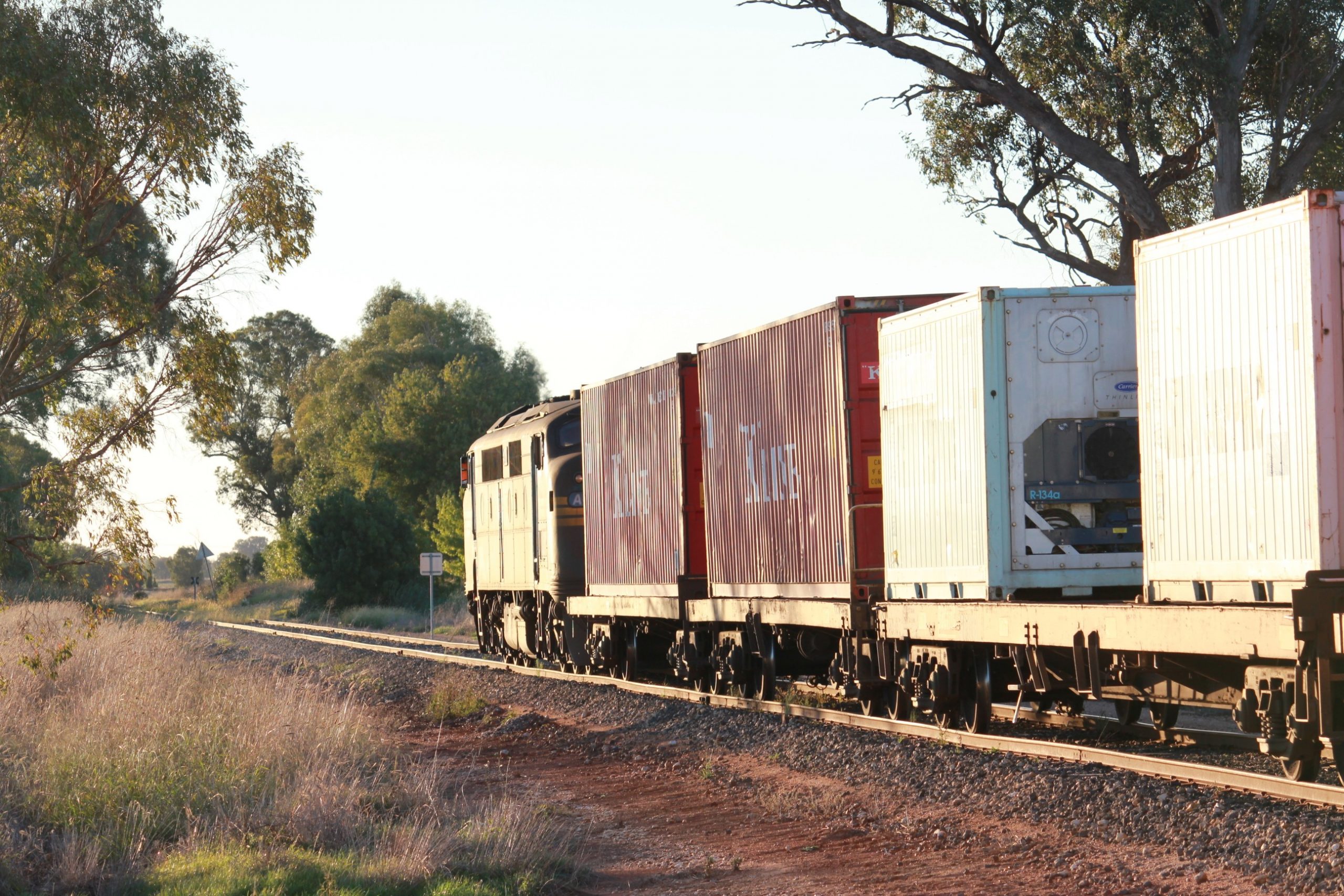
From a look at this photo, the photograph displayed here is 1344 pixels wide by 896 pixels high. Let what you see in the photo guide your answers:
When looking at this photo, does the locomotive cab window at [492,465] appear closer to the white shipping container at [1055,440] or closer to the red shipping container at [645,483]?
the red shipping container at [645,483]

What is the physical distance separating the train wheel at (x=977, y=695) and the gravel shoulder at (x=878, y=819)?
0.73 meters

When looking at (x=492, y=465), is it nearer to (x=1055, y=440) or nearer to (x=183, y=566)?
(x=1055, y=440)

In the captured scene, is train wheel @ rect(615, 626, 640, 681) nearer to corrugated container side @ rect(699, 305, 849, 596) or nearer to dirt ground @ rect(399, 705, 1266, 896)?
corrugated container side @ rect(699, 305, 849, 596)

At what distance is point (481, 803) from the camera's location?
1090 centimetres

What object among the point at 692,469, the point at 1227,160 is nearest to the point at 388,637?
the point at 692,469

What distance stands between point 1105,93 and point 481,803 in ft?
75.0

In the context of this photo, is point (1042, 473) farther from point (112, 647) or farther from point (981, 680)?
point (112, 647)

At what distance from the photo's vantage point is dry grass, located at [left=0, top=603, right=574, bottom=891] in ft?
29.0

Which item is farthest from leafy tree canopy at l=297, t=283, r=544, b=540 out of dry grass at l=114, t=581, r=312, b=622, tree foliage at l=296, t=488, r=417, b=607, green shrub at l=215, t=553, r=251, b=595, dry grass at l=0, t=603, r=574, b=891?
dry grass at l=0, t=603, r=574, b=891

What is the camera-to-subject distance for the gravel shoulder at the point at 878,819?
796 cm

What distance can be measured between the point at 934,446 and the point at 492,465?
14.5 meters

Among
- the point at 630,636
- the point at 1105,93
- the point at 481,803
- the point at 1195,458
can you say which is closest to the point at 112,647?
the point at 630,636

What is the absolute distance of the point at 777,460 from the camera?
615 inches

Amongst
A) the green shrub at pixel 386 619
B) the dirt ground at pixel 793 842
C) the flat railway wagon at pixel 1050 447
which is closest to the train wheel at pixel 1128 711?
the flat railway wagon at pixel 1050 447
